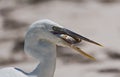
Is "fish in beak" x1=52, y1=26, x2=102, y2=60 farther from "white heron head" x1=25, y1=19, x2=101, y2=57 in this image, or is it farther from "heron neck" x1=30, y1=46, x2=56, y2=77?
"heron neck" x1=30, y1=46, x2=56, y2=77

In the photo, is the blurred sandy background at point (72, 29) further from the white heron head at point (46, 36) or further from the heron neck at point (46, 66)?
the white heron head at point (46, 36)

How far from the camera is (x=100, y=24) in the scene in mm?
9586

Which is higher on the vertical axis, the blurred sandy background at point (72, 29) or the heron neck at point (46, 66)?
the heron neck at point (46, 66)

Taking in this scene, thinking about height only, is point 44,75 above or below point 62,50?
above

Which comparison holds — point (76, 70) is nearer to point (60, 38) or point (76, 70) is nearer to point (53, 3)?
point (53, 3)

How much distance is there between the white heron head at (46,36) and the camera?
15.7ft

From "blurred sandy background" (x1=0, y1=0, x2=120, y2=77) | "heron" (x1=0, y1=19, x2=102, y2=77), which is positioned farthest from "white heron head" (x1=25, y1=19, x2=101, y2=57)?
"blurred sandy background" (x1=0, y1=0, x2=120, y2=77)

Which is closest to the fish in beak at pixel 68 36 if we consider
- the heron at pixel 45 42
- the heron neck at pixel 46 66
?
the heron at pixel 45 42

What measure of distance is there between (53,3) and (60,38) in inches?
226

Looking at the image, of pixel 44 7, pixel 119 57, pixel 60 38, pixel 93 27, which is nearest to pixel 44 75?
pixel 60 38

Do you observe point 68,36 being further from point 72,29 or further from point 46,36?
point 72,29

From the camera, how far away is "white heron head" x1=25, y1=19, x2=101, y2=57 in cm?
479

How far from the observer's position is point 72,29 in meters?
9.32

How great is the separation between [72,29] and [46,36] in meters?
4.51
